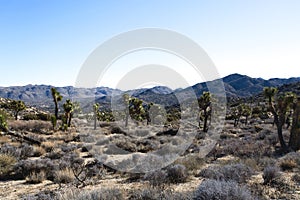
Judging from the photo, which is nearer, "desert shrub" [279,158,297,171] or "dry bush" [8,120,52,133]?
"desert shrub" [279,158,297,171]

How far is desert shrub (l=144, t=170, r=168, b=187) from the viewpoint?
853 cm

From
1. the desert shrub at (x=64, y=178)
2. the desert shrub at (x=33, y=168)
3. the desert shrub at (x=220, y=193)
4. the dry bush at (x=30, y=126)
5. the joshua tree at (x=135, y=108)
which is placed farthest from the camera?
the joshua tree at (x=135, y=108)

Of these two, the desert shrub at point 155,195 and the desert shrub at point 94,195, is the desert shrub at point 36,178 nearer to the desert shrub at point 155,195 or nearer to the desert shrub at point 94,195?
the desert shrub at point 94,195

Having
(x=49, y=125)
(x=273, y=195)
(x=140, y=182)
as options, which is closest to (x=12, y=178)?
(x=140, y=182)

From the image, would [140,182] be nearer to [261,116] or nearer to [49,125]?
[49,125]

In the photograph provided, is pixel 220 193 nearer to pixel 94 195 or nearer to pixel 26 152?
pixel 94 195

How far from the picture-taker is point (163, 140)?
21047 millimetres

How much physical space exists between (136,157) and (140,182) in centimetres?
381

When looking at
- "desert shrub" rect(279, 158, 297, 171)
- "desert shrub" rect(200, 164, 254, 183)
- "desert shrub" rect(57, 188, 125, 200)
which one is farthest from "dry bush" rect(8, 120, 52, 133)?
"desert shrub" rect(279, 158, 297, 171)

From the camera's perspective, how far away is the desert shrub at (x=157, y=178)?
8.53 m

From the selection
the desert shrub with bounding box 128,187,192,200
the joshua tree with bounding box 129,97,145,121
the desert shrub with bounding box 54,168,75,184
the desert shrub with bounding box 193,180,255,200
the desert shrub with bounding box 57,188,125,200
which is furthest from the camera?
the joshua tree with bounding box 129,97,145,121

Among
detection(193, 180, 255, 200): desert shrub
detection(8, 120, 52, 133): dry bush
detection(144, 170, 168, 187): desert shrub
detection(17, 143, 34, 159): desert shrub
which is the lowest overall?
detection(8, 120, 52, 133): dry bush

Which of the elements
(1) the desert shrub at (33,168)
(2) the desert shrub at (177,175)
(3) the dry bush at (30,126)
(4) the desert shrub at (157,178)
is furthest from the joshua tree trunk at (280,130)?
(3) the dry bush at (30,126)

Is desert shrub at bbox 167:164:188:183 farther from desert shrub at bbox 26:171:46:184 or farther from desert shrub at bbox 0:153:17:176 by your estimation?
desert shrub at bbox 0:153:17:176
